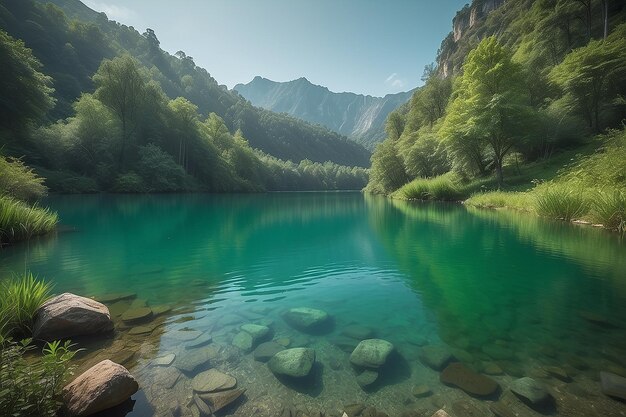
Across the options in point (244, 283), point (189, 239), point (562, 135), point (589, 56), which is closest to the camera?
point (244, 283)

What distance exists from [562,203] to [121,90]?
70352 millimetres

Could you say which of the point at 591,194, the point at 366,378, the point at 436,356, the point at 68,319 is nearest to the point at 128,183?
the point at 68,319

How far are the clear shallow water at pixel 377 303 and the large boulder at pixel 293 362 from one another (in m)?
0.17

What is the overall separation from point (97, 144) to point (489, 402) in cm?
6412

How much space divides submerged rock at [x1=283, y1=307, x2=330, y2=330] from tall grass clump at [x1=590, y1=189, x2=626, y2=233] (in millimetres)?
16727

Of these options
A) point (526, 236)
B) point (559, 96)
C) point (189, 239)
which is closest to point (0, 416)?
point (189, 239)

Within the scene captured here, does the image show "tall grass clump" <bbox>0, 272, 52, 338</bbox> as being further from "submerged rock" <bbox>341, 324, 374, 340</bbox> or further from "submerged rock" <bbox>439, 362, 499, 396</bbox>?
"submerged rock" <bbox>439, 362, 499, 396</bbox>

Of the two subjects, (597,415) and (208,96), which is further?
(208,96)

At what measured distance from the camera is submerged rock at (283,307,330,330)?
6.26 meters

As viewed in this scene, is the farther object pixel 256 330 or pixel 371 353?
pixel 256 330

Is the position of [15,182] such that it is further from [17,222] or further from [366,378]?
[366,378]

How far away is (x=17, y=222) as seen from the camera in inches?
509

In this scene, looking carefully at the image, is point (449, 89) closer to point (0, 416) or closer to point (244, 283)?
point (244, 283)

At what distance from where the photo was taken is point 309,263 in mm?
11688
